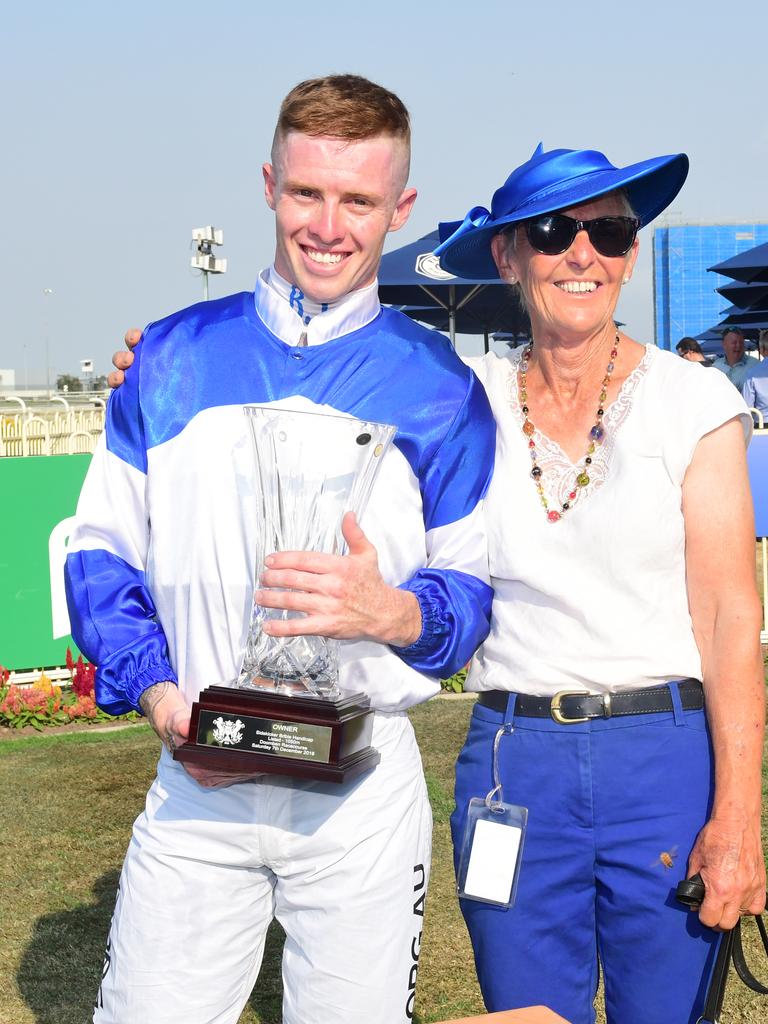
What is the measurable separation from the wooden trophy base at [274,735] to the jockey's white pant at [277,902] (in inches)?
5.6

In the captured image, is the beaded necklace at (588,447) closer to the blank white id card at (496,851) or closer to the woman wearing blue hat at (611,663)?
the woman wearing blue hat at (611,663)

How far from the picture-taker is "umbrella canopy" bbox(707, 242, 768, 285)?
17391 millimetres

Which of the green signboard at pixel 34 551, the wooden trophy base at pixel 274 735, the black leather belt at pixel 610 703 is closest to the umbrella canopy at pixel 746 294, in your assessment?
the green signboard at pixel 34 551

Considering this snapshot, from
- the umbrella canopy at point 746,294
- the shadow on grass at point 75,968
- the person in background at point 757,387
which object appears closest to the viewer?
the shadow on grass at point 75,968

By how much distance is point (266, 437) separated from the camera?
89.0 inches

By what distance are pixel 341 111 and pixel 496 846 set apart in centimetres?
151

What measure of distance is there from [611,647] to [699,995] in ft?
2.38

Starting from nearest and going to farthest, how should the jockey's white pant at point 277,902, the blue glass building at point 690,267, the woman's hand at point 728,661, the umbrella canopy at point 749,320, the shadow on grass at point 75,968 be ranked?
the jockey's white pant at point 277,902 < the woman's hand at point 728,661 < the shadow on grass at point 75,968 < the umbrella canopy at point 749,320 < the blue glass building at point 690,267

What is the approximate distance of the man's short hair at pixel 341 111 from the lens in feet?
8.09

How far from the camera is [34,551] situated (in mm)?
8156

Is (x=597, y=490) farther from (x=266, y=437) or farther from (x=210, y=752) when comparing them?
(x=210, y=752)

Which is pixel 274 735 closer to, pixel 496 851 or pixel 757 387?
pixel 496 851

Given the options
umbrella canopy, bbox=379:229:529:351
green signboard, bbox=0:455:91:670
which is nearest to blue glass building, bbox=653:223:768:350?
umbrella canopy, bbox=379:229:529:351

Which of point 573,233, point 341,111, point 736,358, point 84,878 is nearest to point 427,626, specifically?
point 573,233
